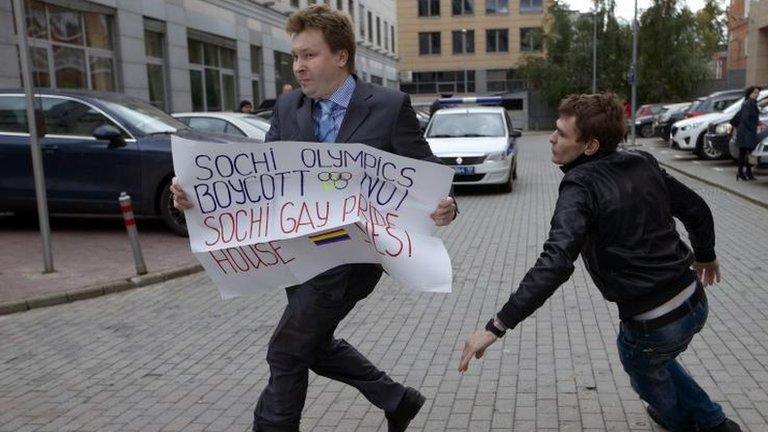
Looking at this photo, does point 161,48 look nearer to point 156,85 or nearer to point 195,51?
point 156,85

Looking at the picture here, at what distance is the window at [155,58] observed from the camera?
21234mm

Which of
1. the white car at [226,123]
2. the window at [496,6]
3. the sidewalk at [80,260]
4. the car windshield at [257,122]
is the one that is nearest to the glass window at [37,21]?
the white car at [226,123]

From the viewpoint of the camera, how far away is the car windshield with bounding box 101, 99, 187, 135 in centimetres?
979

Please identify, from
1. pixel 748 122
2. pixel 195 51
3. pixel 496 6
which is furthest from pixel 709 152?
pixel 496 6

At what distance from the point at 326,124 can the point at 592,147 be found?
105 cm

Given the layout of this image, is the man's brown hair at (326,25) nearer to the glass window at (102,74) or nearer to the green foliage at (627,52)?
the glass window at (102,74)

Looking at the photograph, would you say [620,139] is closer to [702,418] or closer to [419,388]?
[702,418]

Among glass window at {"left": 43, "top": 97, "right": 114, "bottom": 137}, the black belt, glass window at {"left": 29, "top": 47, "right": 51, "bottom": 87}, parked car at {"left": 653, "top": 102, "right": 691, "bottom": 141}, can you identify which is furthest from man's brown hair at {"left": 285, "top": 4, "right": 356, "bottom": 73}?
parked car at {"left": 653, "top": 102, "right": 691, "bottom": 141}

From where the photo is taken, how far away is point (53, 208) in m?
9.73

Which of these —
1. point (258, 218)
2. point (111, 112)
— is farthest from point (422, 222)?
point (111, 112)

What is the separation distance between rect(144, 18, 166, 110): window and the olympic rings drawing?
19.2 metres

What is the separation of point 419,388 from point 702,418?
5.22 feet

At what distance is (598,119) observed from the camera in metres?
2.96

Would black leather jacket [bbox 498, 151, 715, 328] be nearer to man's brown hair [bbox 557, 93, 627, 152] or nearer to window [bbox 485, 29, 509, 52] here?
man's brown hair [bbox 557, 93, 627, 152]
